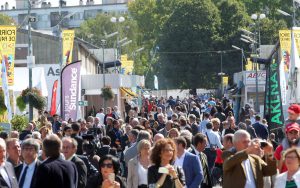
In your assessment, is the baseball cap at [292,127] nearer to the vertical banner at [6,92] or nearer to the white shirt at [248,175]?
the white shirt at [248,175]

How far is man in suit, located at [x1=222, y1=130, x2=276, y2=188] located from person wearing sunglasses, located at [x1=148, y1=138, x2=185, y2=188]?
0.64 metres

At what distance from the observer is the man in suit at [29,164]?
11.9m

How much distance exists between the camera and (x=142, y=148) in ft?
45.3

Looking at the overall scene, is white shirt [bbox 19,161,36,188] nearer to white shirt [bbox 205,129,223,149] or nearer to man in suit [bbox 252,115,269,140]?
white shirt [bbox 205,129,223,149]

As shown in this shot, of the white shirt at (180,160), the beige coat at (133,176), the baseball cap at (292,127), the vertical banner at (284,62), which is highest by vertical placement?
the vertical banner at (284,62)

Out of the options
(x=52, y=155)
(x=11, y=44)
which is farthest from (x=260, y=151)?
(x=11, y=44)

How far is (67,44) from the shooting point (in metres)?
51.8

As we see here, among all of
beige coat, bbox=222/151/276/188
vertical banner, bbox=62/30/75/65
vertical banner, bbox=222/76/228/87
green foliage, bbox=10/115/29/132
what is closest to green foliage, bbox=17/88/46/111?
green foliage, bbox=10/115/29/132

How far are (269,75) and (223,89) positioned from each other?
65084 millimetres

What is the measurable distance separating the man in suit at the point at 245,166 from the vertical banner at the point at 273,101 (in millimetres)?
13011

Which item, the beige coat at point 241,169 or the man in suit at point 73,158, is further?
the man in suit at point 73,158

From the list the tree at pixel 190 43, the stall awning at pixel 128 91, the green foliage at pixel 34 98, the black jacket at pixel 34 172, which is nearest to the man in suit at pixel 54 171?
the black jacket at pixel 34 172

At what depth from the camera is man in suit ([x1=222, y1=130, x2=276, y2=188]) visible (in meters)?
12.2

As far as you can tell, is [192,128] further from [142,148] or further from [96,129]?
[142,148]
